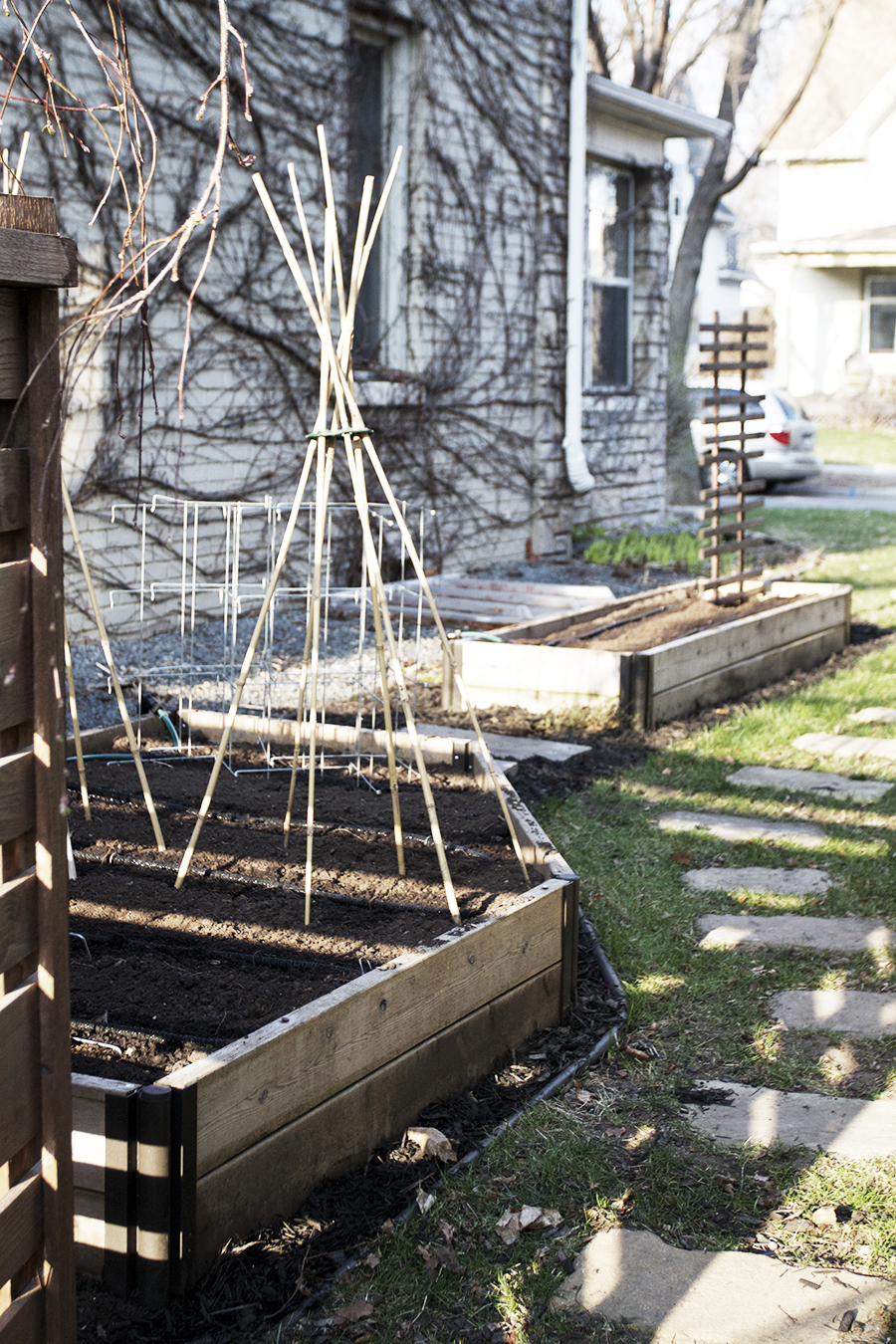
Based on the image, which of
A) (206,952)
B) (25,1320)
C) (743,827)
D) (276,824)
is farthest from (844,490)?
(25,1320)

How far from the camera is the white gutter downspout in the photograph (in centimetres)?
1011

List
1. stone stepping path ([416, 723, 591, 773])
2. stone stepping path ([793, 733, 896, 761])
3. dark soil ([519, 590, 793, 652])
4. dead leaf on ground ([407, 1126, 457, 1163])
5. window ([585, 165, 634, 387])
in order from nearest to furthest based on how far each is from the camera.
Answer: dead leaf on ground ([407, 1126, 457, 1163])
stone stepping path ([416, 723, 591, 773])
stone stepping path ([793, 733, 896, 761])
dark soil ([519, 590, 793, 652])
window ([585, 165, 634, 387])

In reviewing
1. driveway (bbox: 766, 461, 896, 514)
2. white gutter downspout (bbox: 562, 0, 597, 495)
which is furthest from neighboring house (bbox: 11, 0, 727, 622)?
driveway (bbox: 766, 461, 896, 514)

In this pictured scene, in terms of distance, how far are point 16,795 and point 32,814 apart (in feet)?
0.12

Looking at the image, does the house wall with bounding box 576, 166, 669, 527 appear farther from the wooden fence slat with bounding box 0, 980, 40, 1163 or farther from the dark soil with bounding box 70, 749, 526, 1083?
the wooden fence slat with bounding box 0, 980, 40, 1163

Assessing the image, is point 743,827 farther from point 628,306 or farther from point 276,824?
point 628,306

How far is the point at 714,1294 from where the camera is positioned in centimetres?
201

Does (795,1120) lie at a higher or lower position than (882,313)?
lower

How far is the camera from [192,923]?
2.87 m

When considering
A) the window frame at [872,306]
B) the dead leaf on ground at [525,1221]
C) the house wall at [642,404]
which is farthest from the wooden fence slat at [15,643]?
the window frame at [872,306]

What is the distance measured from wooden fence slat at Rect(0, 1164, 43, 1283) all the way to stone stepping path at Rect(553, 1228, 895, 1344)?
0.84m

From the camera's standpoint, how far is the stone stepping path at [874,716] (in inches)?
229

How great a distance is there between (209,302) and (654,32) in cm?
949

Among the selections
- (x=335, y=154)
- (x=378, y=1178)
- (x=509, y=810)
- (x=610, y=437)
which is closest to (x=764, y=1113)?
(x=378, y=1178)
